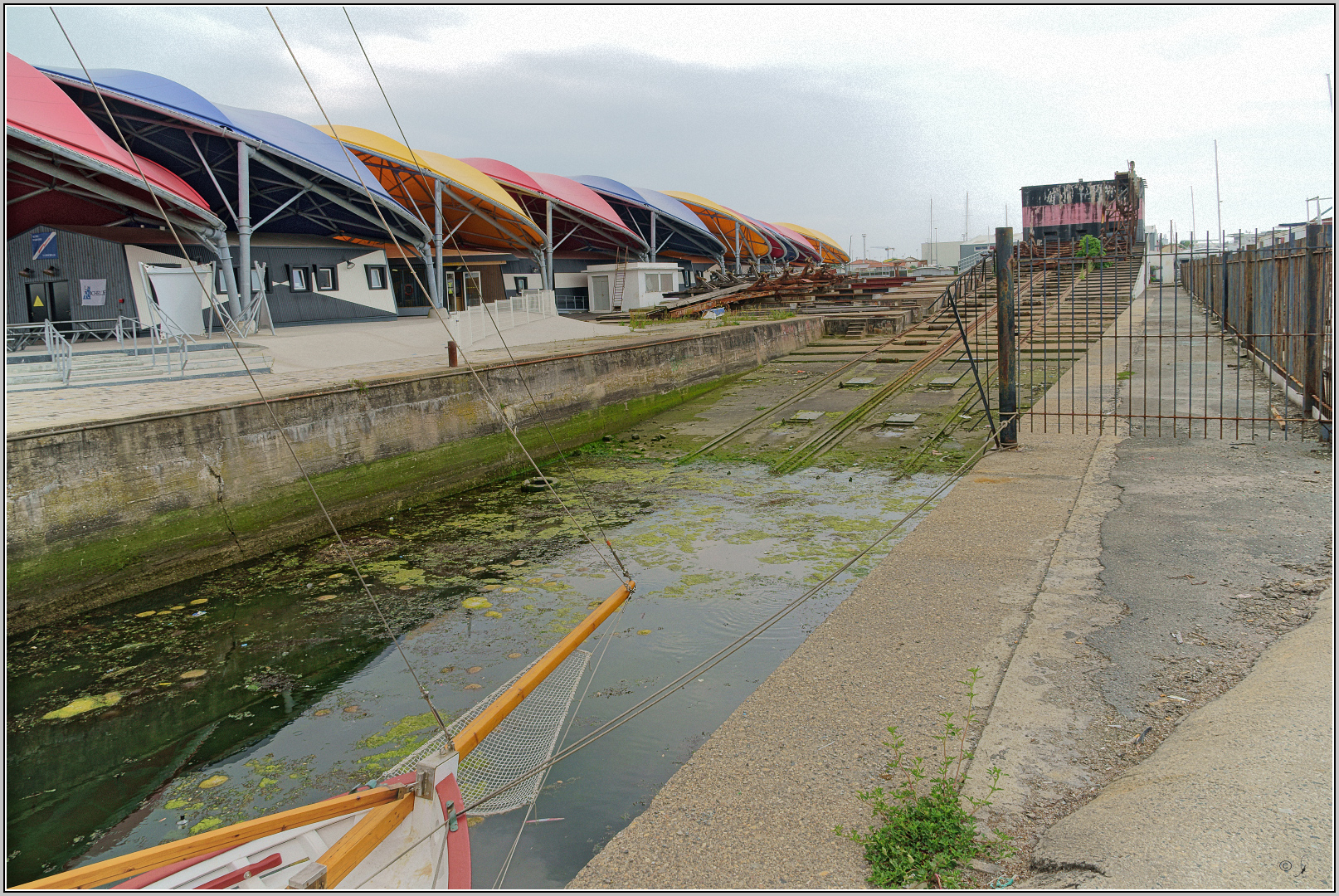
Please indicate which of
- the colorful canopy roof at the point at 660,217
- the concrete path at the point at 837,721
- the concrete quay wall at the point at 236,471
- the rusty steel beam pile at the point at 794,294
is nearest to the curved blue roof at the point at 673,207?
the colorful canopy roof at the point at 660,217

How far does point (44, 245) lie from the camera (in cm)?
2209

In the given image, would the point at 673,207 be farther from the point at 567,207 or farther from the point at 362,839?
the point at 362,839

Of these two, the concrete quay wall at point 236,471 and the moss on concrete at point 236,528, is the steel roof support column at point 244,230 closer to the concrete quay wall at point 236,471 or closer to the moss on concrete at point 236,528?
the concrete quay wall at point 236,471

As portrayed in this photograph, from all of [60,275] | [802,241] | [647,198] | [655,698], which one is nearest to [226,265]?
[60,275]

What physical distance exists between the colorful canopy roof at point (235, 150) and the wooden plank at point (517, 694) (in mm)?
16883

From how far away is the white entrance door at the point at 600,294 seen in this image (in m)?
42.1

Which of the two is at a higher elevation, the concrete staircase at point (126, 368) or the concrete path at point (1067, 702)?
the concrete staircase at point (126, 368)

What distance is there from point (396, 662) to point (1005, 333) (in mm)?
8268

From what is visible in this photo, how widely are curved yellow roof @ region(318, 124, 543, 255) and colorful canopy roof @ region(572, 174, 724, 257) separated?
10440 mm

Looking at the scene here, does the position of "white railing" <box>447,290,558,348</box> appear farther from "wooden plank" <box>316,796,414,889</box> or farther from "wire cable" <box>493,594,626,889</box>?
"wooden plank" <box>316,796,414,889</box>

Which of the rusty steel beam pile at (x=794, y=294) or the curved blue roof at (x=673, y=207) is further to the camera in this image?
the curved blue roof at (x=673, y=207)

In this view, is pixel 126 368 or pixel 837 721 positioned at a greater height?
pixel 126 368

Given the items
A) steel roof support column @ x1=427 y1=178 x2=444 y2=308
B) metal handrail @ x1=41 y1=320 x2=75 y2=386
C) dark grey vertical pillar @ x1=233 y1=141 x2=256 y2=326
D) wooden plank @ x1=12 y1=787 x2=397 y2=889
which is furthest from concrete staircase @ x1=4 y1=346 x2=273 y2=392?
steel roof support column @ x1=427 y1=178 x2=444 y2=308

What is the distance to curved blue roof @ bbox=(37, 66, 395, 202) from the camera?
869 inches
